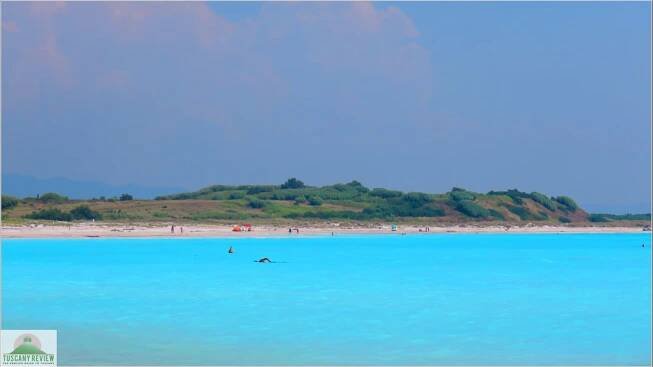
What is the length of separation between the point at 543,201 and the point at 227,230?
167ft

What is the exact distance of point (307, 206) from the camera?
334ft

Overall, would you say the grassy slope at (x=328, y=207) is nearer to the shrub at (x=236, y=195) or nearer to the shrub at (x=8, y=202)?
the shrub at (x=236, y=195)

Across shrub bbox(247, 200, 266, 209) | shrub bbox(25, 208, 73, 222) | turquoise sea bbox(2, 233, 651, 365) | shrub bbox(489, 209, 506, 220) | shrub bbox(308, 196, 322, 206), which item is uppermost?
shrub bbox(308, 196, 322, 206)

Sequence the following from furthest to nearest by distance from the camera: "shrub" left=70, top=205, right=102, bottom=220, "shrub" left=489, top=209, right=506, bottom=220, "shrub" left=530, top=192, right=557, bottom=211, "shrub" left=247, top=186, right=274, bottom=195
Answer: "shrub" left=530, top=192, right=557, bottom=211 < "shrub" left=247, top=186, right=274, bottom=195 < "shrub" left=489, top=209, right=506, bottom=220 < "shrub" left=70, top=205, right=102, bottom=220

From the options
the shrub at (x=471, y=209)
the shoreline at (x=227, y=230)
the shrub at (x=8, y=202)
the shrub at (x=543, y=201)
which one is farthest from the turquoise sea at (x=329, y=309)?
the shrub at (x=543, y=201)

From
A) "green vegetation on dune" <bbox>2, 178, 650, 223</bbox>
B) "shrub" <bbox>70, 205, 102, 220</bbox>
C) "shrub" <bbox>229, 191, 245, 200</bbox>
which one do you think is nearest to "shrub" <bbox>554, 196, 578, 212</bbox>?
"green vegetation on dune" <bbox>2, 178, 650, 223</bbox>

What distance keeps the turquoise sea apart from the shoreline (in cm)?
1624

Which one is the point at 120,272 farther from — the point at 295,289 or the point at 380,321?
the point at 380,321

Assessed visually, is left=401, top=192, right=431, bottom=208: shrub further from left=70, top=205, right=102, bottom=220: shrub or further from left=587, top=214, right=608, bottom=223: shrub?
left=70, top=205, right=102, bottom=220: shrub

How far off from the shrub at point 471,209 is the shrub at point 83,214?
42095 mm

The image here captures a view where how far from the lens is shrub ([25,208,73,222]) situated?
76.3 metres

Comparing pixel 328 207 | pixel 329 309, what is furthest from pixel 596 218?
pixel 329 309

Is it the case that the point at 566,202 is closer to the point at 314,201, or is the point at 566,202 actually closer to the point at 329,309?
the point at 314,201

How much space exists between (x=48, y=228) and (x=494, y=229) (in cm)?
4793
